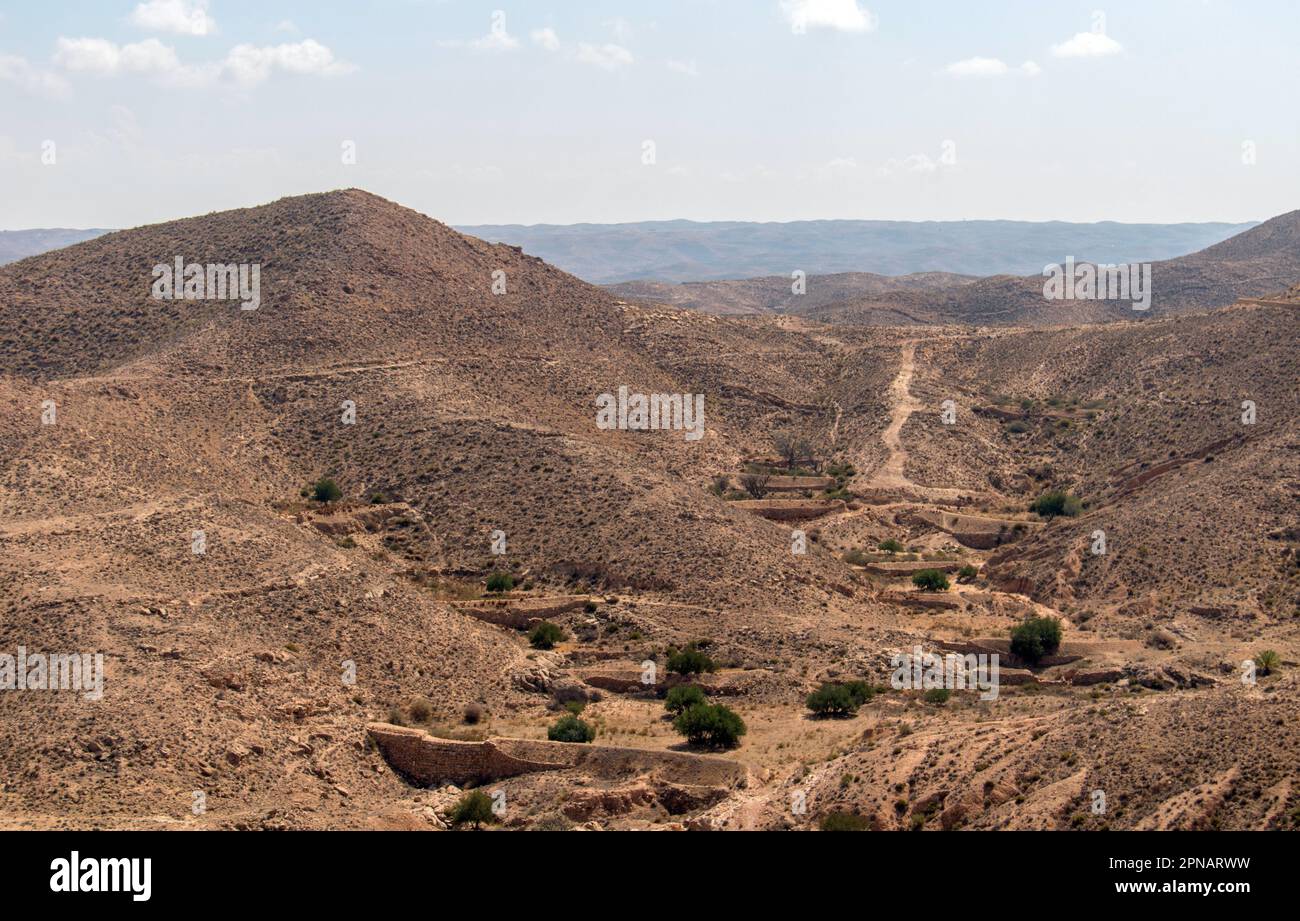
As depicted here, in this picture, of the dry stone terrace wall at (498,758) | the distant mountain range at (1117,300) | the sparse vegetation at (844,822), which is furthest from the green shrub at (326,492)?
the distant mountain range at (1117,300)

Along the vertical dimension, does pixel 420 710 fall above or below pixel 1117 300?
below

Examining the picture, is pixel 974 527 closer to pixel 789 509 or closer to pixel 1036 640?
pixel 789 509

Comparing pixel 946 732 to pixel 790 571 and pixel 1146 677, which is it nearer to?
pixel 1146 677

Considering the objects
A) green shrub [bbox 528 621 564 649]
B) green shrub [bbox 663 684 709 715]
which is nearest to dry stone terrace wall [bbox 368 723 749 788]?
green shrub [bbox 663 684 709 715]

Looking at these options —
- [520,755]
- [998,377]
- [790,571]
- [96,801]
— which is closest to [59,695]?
[96,801]

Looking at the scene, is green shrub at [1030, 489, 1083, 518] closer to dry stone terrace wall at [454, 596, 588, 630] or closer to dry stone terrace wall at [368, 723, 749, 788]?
dry stone terrace wall at [454, 596, 588, 630]

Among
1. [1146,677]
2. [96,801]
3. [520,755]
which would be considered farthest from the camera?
[1146,677]

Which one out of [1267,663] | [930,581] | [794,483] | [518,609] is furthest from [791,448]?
[1267,663]
